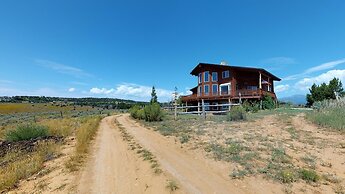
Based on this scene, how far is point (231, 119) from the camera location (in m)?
19.5

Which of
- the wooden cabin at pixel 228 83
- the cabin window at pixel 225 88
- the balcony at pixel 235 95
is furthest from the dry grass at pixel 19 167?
the cabin window at pixel 225 88

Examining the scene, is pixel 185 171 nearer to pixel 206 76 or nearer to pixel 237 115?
pixel 237 115

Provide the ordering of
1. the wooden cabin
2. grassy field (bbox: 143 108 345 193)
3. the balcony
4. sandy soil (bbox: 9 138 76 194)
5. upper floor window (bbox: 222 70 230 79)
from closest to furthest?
grassy field (bbox: 143 108 345 193) < sandy soil (bbox: 9 138 76 194) < the balcony < the wooden cabin < upper floor window (bbox: 222 70 230 79)

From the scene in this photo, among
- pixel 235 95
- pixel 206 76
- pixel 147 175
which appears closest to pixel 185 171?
pixel 147 175

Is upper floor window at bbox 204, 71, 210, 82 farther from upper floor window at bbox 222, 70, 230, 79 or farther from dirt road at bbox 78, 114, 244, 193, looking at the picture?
dirt road at bbox 78, 114, 244, 193

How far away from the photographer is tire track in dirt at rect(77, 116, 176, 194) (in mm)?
5879

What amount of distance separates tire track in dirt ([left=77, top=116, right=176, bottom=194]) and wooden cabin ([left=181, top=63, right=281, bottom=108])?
90.4 ft

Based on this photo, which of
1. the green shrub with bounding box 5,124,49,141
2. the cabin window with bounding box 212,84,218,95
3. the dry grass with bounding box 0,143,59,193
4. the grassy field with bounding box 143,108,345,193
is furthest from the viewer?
the cabin window with bounding box 212,84,218,95

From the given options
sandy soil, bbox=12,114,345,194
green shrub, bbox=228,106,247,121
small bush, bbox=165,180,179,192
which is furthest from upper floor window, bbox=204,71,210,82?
small bush, bbox=165,180,179,192

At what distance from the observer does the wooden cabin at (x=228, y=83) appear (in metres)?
35.7

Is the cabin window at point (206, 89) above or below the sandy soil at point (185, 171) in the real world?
above

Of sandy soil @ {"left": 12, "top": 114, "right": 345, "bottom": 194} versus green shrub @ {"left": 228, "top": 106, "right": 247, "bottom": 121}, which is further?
green shrub @ {"left": 228, "top": 106, "right": 247, "bottom": 121}

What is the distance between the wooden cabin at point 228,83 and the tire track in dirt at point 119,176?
1085 inches

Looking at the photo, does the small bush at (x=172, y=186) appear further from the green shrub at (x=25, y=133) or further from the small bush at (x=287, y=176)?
the green shrub at (x=25, y=133)
